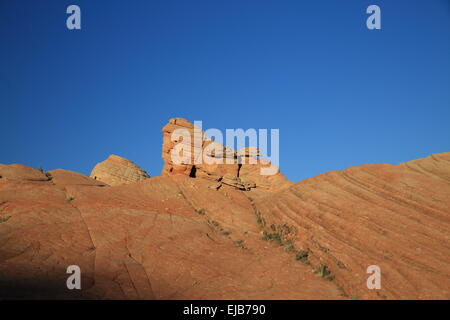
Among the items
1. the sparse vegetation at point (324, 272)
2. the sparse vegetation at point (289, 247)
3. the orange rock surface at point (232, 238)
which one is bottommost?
the sparse vegetation at point (324, 272)

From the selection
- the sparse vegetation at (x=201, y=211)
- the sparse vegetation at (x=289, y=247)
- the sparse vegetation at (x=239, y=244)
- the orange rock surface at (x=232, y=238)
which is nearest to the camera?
the orange rock surface at (x=232, y=238)

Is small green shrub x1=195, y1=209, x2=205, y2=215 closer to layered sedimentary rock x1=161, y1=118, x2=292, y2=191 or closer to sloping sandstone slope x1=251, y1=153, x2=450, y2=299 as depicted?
sloping sandstone slope x1=251, y1=153, x2=450, y2=299

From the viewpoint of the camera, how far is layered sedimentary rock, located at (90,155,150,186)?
57.3 m

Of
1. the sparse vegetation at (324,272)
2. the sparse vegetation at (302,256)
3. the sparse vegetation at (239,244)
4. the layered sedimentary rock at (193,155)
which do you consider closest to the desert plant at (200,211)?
the sparse vegetation at (239,244)

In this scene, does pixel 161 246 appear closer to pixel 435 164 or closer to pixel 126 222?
pixel 126 222

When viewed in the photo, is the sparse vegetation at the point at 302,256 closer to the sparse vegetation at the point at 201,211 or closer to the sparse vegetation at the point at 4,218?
the sparse vegetation at the point at 201,211

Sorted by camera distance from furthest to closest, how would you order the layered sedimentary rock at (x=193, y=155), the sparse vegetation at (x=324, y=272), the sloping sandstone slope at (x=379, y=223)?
the layered sedimentary rock at (x=193, y=155)
the sparse vegetation at (x=324, y=272)
the sloping sandstone slope at (x=379, y=223)

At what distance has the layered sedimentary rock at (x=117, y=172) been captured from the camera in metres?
57.3

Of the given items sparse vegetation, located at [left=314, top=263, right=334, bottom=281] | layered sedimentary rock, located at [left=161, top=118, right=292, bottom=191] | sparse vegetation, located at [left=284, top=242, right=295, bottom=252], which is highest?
layered sedimentary rock, located at [left=161, top=118, right=292, bottom=191]

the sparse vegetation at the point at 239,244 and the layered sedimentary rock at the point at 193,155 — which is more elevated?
the layered sedimentary rock at the point at 193,155

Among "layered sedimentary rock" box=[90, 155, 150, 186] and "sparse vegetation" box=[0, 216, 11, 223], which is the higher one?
"sparse vegetation" box=[0, 216, 11, 223]

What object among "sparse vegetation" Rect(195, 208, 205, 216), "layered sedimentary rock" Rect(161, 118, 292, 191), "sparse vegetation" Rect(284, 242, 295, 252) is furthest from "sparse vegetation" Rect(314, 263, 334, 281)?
"layered sedimentary rock" Rect(161, 118, 292, 191)

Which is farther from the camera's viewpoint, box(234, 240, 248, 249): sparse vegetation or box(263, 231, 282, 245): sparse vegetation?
box(263, 231, 282, 245): sparse vegetation

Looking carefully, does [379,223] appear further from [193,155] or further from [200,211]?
[193,155]
